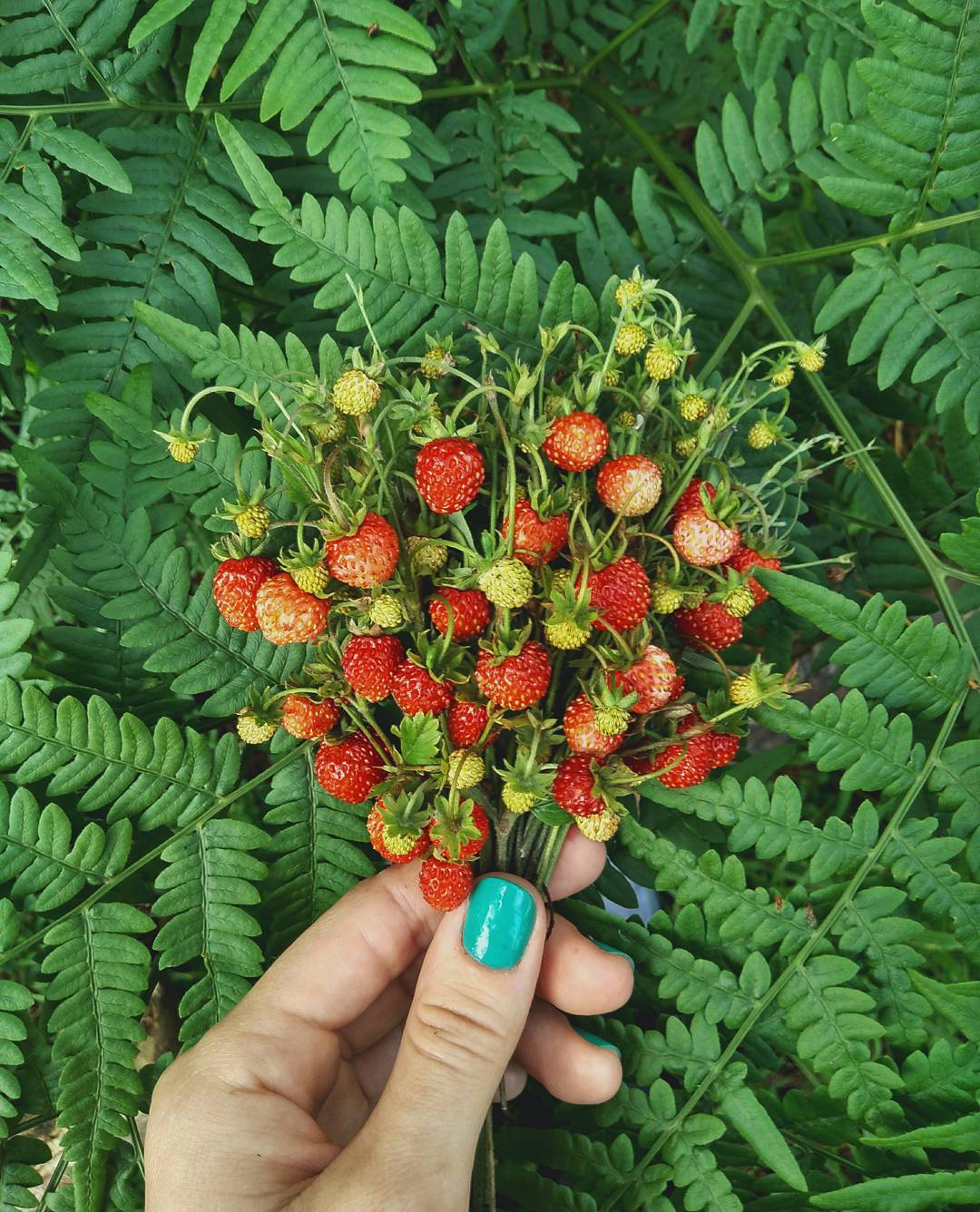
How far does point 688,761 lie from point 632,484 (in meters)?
0.35

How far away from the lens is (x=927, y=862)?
1.27 m

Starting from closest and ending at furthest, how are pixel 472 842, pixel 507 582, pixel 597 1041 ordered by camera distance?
1. pixel 507 582
2. pixel 472 842
3. pixel 597 1041

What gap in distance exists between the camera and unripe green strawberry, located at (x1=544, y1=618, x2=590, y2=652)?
97 centimetres

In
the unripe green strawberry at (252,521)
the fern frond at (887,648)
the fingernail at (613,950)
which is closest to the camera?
the unripe green strawberry at (252,521)

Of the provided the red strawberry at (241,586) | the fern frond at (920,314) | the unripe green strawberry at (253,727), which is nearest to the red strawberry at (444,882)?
the unripe green strawberry at (253,727)

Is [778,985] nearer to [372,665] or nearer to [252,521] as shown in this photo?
[372,665]

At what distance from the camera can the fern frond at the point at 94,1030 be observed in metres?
1.21

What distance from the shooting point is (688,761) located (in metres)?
1.14

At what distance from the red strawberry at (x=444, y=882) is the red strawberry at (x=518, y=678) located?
0.22 m

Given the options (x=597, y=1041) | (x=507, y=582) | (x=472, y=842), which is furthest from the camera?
(x=597, y=1041)

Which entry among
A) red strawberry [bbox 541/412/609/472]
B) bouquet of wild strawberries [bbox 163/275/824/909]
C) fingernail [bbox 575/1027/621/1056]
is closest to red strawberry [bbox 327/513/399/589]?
bouquet of wild strawberries [bbox 163/275/824/909]

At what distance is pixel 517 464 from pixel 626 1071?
887mm

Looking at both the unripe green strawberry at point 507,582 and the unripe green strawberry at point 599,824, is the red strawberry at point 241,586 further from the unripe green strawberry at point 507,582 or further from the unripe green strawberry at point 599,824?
the unripe green strawberry at point 599,824

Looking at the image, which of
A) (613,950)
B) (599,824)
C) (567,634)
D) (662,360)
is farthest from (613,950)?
(662,360)
